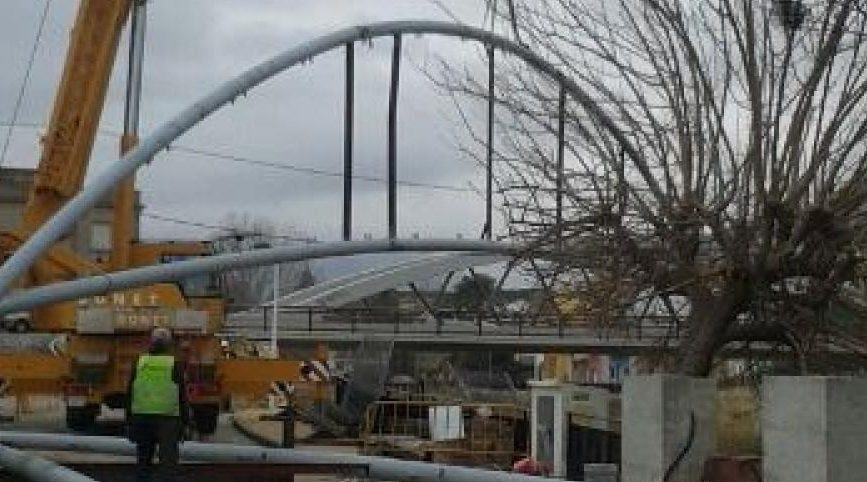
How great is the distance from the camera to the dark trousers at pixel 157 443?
44.5 ft

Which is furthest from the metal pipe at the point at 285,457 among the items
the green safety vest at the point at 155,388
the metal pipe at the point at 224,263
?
the metal pipe at the point at 224,263

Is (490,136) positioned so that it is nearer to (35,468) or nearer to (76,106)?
(35,468)

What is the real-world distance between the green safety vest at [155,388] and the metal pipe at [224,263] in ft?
3.06

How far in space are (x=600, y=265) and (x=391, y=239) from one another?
2.54 m

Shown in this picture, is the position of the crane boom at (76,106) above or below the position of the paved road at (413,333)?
above

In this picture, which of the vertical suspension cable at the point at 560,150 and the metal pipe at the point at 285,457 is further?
the vertical suspension cable at the point at 560,150

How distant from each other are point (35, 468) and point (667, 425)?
5.09 m

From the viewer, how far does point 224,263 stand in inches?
587

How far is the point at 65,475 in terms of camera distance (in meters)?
11.3

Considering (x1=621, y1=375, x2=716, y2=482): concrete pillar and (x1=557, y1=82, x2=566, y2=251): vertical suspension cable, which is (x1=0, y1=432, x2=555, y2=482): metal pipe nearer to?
(x1=621, y1=375, x2=716, y2=482): concrete pillar

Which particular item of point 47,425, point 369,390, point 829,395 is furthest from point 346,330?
point 829,395

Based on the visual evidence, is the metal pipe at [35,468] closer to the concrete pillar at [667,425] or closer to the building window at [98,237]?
the concrete pillar at [667,425]

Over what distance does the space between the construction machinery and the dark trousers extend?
30.0 feet

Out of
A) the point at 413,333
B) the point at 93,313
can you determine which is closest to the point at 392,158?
the point at 93,313
